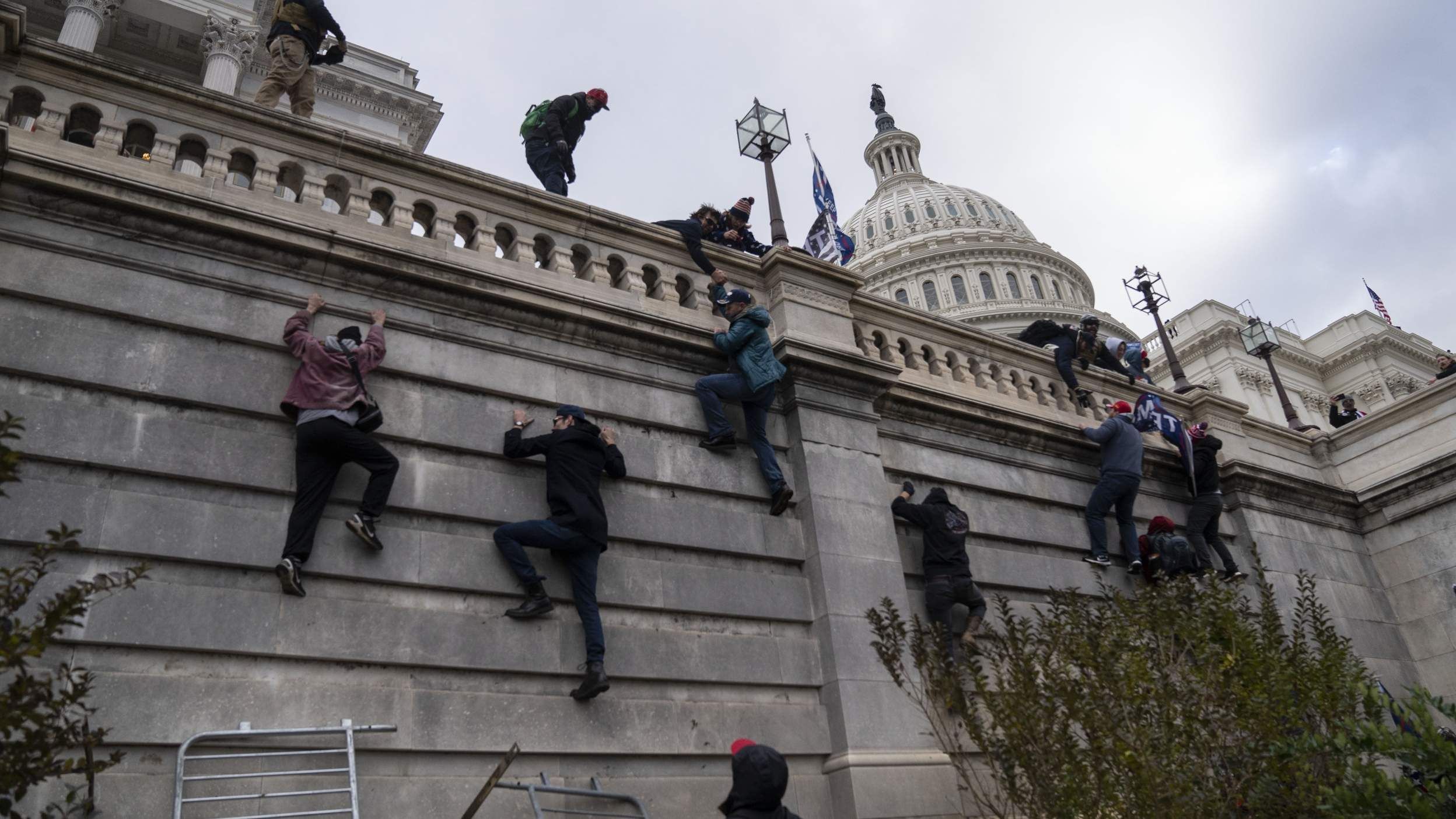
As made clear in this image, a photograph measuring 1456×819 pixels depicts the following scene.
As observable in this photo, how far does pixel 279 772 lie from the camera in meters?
7.81

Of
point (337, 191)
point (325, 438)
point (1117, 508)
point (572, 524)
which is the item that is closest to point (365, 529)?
point (325, 438)

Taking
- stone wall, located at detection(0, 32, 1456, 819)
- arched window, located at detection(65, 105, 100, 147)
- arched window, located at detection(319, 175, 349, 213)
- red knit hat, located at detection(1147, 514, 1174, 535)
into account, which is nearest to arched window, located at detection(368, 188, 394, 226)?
stone wall, located at detection(0, 32, 1456, 819)

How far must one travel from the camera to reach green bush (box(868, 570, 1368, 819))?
26.0 feet

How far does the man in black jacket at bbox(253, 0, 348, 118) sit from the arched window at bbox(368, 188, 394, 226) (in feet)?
8.55

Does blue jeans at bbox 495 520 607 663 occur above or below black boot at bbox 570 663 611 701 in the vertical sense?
above

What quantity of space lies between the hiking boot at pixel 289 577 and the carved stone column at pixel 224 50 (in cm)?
2456

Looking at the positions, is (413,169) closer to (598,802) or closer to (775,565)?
(775,565)

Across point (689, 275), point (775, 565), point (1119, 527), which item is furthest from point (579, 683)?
point (1119, 527)

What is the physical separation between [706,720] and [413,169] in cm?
617

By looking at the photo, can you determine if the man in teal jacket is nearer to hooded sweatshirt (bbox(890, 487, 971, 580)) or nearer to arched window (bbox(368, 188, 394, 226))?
hooded sweatshirt (bbox(890, 487, 971, 580))

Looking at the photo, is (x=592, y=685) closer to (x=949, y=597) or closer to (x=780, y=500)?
(x=780, y=500)

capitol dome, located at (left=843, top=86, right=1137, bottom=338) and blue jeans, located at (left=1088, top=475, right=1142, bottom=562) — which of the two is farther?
capitol dome, located at (left=843, top=86, right=1137, bottom=338)

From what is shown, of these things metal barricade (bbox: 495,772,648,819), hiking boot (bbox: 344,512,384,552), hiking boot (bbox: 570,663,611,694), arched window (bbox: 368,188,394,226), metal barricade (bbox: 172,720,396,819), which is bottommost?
metal barricade (bbox: 495,772,648,819)

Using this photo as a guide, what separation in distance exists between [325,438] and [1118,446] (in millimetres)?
10483
